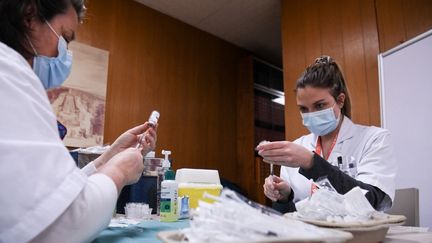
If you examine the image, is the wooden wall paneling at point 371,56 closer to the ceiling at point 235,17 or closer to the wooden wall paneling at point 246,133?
the ceiling at point 235,17

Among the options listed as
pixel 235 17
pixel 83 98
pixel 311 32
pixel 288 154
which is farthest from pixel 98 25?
pixel 288 154

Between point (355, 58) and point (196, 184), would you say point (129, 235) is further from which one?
point (355, 58)

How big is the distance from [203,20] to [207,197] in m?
3.15

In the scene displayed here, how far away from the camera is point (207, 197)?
448mm

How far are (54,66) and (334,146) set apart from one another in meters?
1.10

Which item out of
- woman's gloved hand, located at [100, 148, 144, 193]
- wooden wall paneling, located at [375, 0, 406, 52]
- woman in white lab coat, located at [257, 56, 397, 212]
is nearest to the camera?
woman's gloved hand, located at [100, 148, 144, 193]

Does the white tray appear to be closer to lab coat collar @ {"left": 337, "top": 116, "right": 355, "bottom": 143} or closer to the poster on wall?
lab coat collar @ {"left": 337, "top": 116, "right": 355, "bottom": 143}

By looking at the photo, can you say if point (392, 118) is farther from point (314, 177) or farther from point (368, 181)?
point (314, 177)

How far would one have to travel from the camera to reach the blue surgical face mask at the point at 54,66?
33.5 inches

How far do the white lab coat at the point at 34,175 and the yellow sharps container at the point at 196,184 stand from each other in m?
0.68

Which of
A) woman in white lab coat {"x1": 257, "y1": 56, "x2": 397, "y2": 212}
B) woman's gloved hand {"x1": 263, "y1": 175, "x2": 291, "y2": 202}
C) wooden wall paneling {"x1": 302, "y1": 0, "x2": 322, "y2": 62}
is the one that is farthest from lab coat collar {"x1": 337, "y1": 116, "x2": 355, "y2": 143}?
wooden wall paneling {"x1": 302, "y1": 0, "x2": 322, "y2": 62}

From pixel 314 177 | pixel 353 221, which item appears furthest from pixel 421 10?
pixel 353 221

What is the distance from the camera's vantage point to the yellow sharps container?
4.09 feet

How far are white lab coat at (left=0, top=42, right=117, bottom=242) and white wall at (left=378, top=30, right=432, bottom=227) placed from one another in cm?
184
